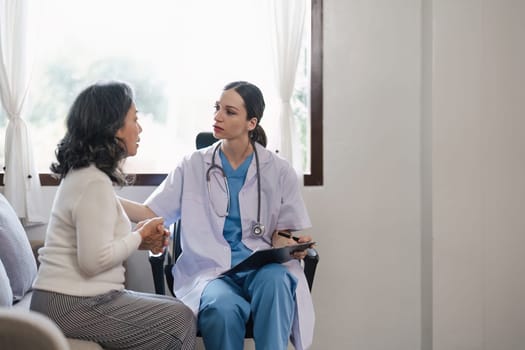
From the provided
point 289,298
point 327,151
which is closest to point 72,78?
point 327,151

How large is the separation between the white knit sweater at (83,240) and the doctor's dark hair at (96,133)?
36 mm

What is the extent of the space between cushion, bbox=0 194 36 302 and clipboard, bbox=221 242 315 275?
711mm

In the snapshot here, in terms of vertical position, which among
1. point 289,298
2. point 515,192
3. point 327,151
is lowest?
point 289,298

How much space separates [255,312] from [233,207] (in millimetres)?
479

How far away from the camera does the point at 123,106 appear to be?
1.80m

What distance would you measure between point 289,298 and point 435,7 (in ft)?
4.92

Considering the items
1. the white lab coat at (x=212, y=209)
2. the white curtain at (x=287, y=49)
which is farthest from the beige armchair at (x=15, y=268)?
the white curtain at (x=287, y=49)

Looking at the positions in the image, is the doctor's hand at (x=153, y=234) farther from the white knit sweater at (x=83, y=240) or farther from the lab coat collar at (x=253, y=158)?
the lab coat collar at (x=253, y=158)

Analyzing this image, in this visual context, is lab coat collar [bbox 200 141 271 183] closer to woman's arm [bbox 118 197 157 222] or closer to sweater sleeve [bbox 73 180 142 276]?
woman's arm [bbox 118 197 157 222]

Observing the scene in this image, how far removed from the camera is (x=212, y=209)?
2.37 meters

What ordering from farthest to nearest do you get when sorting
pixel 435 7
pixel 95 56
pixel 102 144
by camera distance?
pixel 95 56 → pixel 435 7 → pixel 102 144

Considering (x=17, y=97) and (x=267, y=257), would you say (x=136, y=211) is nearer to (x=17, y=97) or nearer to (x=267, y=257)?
(x=267, y=257)

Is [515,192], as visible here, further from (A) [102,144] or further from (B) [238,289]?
(A) [102,144]

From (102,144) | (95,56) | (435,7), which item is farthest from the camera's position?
(95,56)
